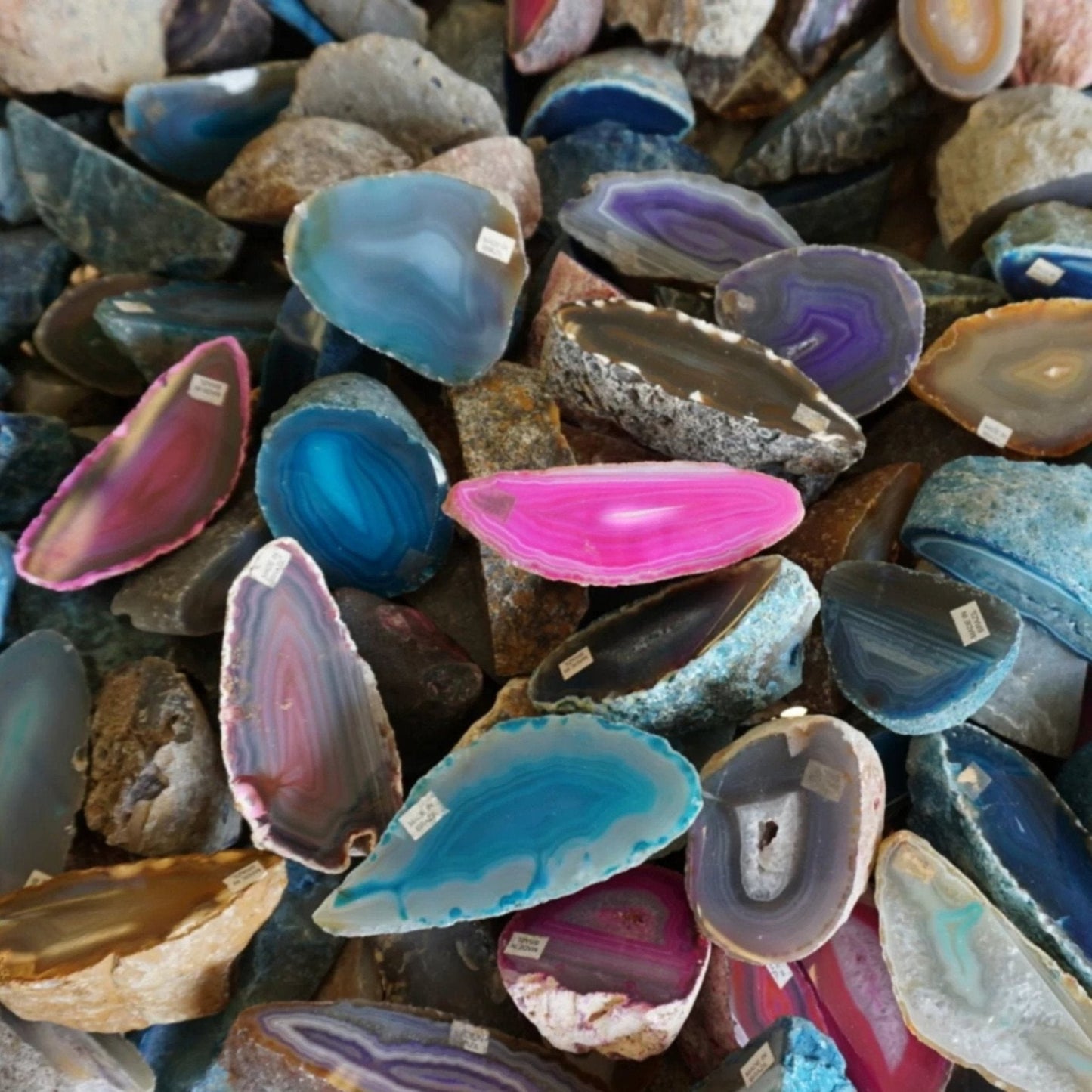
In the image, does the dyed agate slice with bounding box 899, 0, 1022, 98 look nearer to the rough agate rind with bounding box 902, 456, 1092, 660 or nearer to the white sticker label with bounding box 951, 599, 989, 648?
the rough agate rind with bounding box 902, 456, 1092, 660

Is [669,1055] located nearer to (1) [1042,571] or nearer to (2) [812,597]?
(2) [812,597]

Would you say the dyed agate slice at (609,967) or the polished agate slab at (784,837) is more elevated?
the polished agate slab at (784,837)

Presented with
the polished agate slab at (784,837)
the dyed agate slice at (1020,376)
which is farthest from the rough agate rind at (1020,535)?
the polished agate slab at (784,837)

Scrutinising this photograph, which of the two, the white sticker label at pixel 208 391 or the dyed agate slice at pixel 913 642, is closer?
the dyed agate slice at pixel 913 642

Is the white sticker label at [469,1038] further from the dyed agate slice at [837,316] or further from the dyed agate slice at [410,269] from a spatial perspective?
the dyed agate slice at [837,316]

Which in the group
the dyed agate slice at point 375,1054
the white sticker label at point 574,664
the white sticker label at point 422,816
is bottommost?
the dyed agate slice at point 375,1054

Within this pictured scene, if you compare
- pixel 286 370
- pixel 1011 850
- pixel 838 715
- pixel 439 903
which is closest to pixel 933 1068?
pixel 1011 850

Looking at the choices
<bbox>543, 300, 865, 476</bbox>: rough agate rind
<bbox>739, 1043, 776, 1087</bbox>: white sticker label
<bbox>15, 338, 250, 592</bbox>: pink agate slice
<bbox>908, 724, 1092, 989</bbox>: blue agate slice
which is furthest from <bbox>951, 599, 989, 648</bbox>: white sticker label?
<bbox>15, 338, 250, 592</bbox>: pink agate slice
